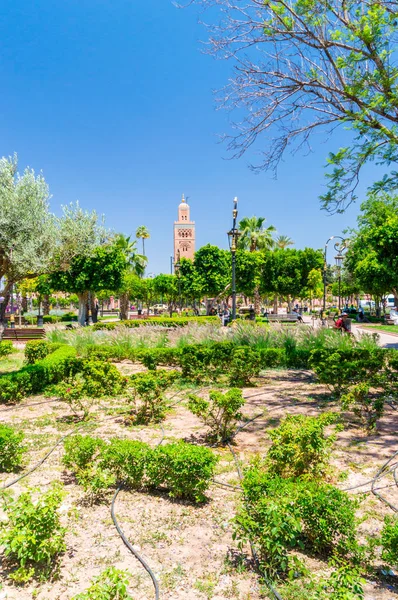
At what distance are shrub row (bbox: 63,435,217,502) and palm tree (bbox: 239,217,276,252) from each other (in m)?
41.8

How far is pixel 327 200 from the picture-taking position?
863cm

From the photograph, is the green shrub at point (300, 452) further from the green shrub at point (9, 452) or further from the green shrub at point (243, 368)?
the green shrub at point (243, 368)

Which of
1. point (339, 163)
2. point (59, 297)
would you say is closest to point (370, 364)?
point (339, 163)

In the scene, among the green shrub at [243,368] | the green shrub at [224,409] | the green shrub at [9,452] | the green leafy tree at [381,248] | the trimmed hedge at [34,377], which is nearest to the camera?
the green shrub at [9,452]

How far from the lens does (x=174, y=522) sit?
3361 mm

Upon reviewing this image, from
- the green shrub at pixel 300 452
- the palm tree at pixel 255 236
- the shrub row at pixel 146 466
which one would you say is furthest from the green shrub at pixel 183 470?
the palm tree at pixel 255 236

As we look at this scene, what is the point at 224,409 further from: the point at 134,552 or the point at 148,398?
the point at 134,552

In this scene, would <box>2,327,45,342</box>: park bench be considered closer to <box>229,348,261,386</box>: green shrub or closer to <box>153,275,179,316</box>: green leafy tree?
<box>229,348,261,386</box>: green shrub

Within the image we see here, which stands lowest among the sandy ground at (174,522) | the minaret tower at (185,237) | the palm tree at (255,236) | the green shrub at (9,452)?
the sandy ground at (174,522)

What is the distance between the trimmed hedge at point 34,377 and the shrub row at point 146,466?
398cm

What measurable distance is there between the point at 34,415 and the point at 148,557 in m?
4.71

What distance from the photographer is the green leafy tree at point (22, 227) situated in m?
7.97

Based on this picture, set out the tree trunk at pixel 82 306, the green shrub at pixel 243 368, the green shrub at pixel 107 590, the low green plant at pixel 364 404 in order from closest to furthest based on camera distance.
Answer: the green shrub at pixel 107 590 < the low green plant at pixel 364 404 < the green shrub at pixel 243 368 < the tree trunk at pixel 82 306

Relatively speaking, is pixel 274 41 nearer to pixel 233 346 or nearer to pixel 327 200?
pixel 327 200
